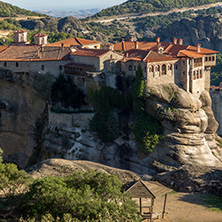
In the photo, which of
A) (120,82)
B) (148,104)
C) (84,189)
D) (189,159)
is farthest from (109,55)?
(84,189)

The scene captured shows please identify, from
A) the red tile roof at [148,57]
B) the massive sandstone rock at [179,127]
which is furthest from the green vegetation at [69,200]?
the red tile roof at [148,57]

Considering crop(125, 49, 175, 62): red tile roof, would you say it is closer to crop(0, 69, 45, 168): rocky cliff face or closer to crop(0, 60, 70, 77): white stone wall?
crop(0, 60, 70, 77): white stone wall

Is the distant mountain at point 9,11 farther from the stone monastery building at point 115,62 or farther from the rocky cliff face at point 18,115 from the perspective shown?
the stone monastery building at point 115,62

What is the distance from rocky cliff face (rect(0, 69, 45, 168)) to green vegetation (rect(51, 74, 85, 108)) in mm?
3032

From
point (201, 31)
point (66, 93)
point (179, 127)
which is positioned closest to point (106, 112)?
point (66, 93)

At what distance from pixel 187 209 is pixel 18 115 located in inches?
1484

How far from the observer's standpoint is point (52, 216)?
21.8 meters

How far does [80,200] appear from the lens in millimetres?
22156

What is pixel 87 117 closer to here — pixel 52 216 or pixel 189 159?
pixel 189 159

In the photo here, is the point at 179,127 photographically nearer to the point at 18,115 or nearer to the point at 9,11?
the point at 18,115

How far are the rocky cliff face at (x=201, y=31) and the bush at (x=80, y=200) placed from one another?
110912 millimetres

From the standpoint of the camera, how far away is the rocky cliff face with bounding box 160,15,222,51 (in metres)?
131

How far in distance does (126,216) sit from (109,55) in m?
31.8

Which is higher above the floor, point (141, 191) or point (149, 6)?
point (149, 6)
